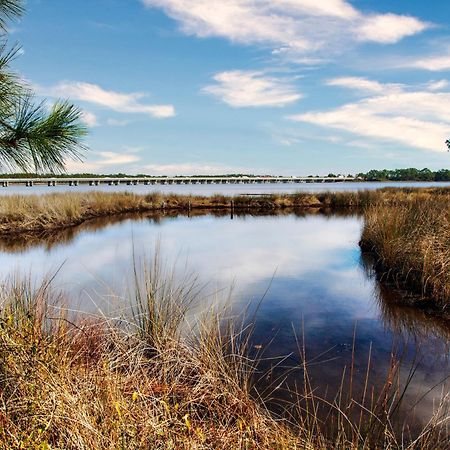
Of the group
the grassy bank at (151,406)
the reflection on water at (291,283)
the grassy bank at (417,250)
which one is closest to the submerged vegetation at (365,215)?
the grassy bank at (417,250)

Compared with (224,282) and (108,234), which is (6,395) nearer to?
(224,282)

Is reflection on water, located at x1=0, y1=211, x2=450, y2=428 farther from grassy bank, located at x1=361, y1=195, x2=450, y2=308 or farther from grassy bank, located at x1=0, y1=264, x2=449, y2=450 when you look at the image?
grassy bank, located at x1=0, y1=264, x2=449, y2=450

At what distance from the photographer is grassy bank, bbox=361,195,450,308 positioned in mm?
7715

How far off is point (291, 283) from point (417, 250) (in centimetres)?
295

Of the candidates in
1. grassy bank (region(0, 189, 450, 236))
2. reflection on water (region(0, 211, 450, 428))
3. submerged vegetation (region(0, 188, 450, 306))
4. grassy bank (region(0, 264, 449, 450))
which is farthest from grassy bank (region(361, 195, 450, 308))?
grassy bank (region(0, 189, 450, 236))

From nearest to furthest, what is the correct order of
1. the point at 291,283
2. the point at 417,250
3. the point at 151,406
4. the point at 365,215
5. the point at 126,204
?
the point at 151,406 < the point at 417,250 < the point at 291,283 < the point at 365,215 < the point at 126,204

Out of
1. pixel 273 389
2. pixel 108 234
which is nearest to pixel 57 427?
pixel 273 389

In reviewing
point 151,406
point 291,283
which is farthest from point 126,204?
point 151,406

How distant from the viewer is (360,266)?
11.5m

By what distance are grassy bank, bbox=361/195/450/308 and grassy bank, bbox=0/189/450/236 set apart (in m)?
5.92

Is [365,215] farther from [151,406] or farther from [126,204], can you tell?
[126,204]

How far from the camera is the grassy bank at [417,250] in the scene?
7.71m

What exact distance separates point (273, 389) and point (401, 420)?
1.37 metres

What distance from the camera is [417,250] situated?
29.7ft
